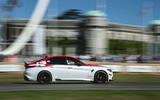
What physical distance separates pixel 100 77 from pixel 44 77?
258 centimetres

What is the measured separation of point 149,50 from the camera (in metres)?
104

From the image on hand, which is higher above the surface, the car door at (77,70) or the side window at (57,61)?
the side window at (57,61)

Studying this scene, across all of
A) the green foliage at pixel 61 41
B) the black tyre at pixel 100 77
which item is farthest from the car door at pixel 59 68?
the green foliage at pixel 61 41

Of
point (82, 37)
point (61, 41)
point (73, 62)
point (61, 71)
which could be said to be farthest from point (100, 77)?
point (61, 41)

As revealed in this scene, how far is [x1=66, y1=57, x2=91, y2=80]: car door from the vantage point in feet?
66.8

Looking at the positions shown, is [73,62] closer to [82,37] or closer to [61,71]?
[61,71]

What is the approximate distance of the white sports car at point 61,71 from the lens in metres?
20.0

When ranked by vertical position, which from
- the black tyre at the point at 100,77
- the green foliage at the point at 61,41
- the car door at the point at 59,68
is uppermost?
the green foliage at the point at 61,41

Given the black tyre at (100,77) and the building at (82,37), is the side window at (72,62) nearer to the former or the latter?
the black tyre at (100,77)

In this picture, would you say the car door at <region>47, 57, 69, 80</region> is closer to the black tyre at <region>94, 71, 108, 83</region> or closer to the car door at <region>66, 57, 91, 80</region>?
the car door at <region>66, 57, 91, 80</region>

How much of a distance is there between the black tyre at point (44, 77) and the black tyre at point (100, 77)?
6.92 feet

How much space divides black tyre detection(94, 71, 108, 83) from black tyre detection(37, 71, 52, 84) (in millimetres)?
2110

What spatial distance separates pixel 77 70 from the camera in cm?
2039

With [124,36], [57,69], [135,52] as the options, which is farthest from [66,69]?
A: [124,36]
